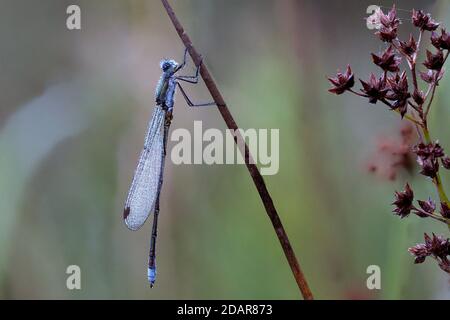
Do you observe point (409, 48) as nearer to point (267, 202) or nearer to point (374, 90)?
point (374, 90)

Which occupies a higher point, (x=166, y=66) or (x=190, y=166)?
(x=166, y=66)

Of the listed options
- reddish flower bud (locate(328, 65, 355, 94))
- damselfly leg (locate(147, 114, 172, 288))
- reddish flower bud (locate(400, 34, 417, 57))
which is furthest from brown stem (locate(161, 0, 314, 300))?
damselfly leg (locate(147, 114, 172, 288))

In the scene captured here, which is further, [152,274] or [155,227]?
[155,227]

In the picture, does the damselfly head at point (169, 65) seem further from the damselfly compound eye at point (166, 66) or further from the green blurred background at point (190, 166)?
the green blurred background at point (190, 166)

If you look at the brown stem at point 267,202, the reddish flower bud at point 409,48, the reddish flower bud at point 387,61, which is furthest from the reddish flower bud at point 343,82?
the brown stem at point 267,202

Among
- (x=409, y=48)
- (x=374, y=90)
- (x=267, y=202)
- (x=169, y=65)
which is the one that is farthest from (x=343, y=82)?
(x=169, y=65)

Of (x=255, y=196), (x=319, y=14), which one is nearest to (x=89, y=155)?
(x=255, y=196)
